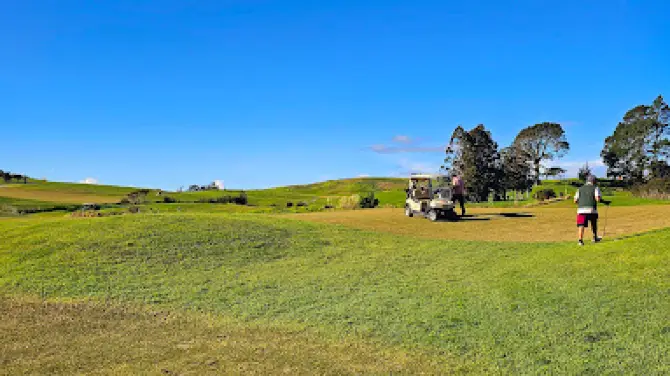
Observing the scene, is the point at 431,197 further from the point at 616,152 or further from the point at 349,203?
the point at 616,152

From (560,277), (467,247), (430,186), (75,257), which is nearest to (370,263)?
(467,247)

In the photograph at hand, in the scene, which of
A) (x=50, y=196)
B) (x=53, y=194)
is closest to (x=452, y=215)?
(x=50, y=196)

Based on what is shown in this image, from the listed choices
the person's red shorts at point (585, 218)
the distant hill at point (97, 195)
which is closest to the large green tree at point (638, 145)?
the distant hill at point (97, 195)

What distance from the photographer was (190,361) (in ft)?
24.0

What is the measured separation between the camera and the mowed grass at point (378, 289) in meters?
7.37

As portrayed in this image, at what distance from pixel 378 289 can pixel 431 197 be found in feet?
52.0

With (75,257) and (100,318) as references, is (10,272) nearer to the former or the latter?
(75,257)

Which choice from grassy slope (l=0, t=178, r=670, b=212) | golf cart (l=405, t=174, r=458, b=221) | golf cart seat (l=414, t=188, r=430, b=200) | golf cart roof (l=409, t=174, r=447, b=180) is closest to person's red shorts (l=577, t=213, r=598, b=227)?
golf cart (l=405, t=174, r=458, b=221)

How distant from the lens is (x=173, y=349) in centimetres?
795

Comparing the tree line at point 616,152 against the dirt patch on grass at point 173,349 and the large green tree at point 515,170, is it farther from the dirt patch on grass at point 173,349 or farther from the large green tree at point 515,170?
the dirt patch on grass at point 173,349

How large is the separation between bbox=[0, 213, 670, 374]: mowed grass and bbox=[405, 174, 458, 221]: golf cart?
6.32 m

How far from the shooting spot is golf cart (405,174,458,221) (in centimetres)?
2562

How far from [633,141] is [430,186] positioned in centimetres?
6875

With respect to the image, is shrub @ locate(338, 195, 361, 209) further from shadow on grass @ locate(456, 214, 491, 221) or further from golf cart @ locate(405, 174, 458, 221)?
shadow on grass @ locate(456, 214, 491, 221)
